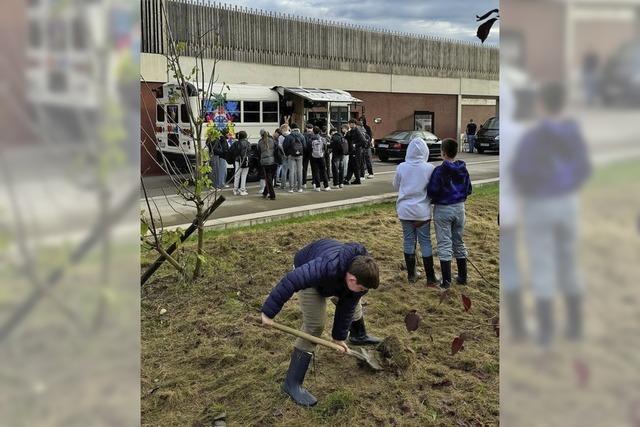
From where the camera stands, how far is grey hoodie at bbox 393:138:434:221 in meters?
6.21

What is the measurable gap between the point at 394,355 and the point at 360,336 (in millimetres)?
537

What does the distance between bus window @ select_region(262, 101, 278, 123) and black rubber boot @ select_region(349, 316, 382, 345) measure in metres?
14.1

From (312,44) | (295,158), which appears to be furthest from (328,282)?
(312,44)

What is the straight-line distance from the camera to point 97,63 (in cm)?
131

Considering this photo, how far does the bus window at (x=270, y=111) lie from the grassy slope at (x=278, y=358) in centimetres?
1148

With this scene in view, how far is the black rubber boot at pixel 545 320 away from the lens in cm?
135

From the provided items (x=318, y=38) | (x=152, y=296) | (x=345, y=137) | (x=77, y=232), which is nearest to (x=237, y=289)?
(x=152, y=296)

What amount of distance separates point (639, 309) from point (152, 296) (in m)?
5.42

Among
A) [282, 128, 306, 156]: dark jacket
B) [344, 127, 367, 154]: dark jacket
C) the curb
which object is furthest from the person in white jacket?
[344, 127, 367, 154]: dark jacket

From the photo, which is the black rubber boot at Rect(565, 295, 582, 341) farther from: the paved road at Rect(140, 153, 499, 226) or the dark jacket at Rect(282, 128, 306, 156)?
the dark jacket at Rect(282, 128, 306, 156)

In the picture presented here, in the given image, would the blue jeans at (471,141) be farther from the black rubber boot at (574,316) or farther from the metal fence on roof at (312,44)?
the black rubber boot at (574,316)

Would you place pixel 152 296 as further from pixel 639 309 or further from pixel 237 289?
pixel 639 309

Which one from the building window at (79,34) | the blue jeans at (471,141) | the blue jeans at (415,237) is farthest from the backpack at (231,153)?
the blue jeans at (471,141)

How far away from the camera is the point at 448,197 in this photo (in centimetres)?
612
